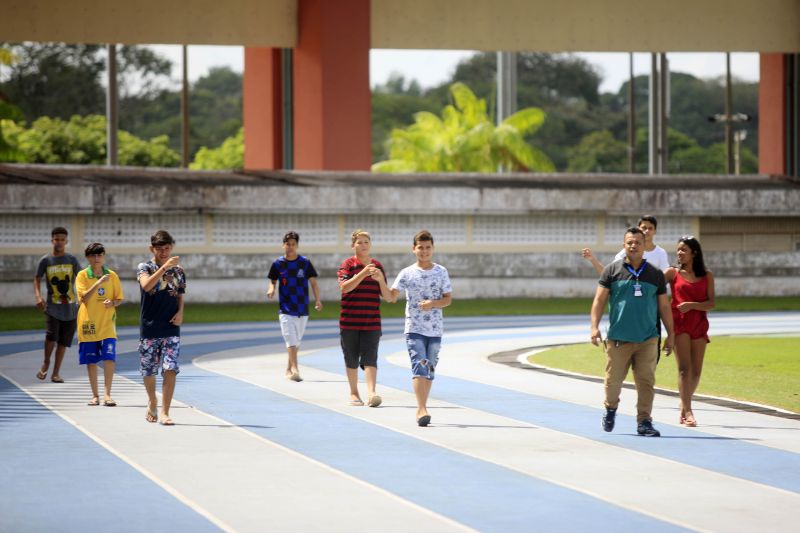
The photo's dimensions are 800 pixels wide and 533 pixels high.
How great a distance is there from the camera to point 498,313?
32.3 m

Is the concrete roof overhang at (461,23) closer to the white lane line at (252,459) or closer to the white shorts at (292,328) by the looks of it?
the white shorts at (292,328)

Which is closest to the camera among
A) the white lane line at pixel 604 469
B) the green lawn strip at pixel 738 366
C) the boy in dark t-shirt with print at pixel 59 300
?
the white lane line at pixel 604 469

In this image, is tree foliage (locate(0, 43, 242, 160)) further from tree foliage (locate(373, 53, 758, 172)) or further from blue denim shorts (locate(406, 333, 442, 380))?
blue denim shorts (locate(406, 333, 442, 380))

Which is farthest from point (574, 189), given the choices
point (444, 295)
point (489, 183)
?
point (444, 295)

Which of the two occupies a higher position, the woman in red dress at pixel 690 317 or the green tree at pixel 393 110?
the green tree at pixel 393 110

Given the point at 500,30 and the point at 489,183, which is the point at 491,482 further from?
the point at 500,30

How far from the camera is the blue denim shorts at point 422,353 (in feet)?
43.3

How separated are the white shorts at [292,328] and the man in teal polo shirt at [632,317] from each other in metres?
5.86

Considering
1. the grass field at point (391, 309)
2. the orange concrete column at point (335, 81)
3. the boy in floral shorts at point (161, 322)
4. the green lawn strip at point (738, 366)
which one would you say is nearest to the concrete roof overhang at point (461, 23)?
the orange concrete column at point (335, 81)

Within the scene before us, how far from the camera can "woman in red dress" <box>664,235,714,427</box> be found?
13.1m

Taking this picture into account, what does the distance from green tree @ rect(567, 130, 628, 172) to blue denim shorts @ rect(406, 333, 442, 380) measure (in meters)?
81.5

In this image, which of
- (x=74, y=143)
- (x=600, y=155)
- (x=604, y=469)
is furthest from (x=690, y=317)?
(x=600, y=155)

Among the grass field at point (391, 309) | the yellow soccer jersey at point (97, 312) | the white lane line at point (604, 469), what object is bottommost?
the white lane line at point (604, 469)

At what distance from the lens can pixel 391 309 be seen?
1325 inches
